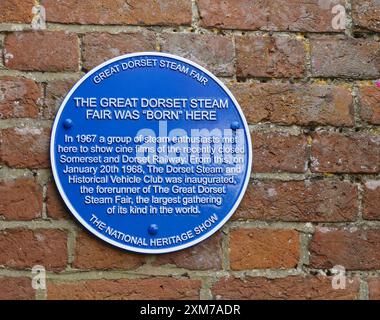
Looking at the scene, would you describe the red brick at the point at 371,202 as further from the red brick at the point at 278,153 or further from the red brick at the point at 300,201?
the red brick at the point at 278,153

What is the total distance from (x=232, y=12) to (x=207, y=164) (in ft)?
1.42

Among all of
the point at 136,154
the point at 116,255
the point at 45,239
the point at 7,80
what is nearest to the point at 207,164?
the point at 136,154

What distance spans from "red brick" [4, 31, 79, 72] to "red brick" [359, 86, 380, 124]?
0.80 metres

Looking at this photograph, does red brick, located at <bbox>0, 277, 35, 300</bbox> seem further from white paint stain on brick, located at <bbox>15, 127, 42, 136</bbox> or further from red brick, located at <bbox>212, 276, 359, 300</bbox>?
red brick, located at <bbox>212, 276, 359, 300</bbox>

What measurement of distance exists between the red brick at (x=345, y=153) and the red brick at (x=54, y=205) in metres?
0.70

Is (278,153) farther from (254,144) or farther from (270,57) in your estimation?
(270,57)

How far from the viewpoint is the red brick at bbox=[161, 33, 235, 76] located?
179 cm

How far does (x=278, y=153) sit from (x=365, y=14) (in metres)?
0.47

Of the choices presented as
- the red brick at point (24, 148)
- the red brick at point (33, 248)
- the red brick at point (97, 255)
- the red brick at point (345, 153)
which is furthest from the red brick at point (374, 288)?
the red brick at point (24, 148)

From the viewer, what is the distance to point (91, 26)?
1783mm

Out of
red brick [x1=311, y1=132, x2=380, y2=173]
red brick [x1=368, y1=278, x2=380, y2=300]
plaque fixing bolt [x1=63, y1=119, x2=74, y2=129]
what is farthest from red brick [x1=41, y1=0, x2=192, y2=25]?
red brick [x1=368, y1=278, x2=380, y2=300]

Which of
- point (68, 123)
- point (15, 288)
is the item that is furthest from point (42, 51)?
point (15, 288)

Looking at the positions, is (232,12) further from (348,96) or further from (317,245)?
(317,245)

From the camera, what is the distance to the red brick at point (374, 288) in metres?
1.80
